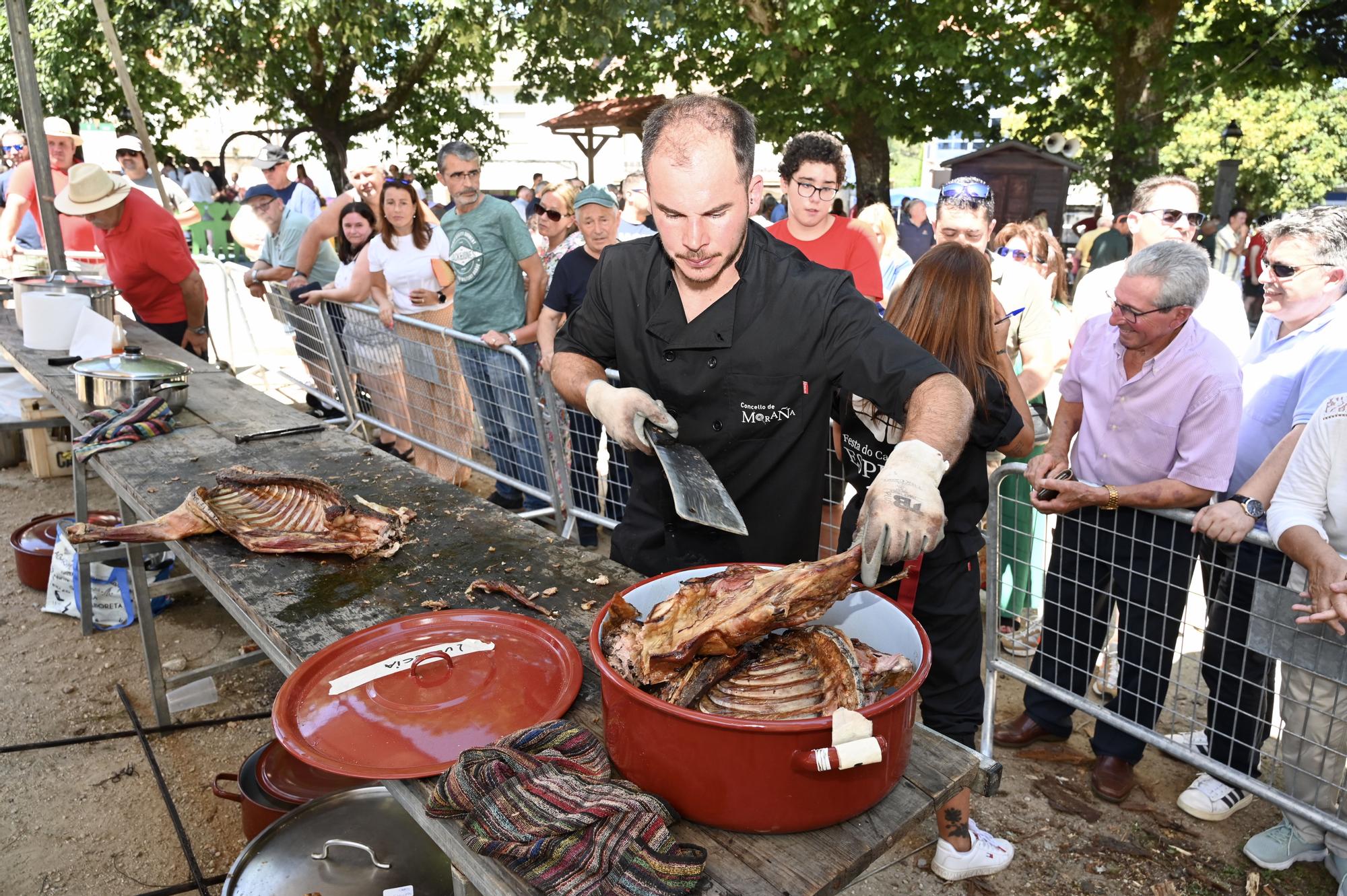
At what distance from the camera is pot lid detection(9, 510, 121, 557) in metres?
4.75

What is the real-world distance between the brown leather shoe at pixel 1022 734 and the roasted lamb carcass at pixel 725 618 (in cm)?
256

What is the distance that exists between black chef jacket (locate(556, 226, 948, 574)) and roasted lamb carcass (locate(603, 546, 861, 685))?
1.99 feet

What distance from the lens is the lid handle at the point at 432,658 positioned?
1.96 meters

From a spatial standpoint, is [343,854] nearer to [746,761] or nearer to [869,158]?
[746,761]

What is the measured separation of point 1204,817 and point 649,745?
9.36ft

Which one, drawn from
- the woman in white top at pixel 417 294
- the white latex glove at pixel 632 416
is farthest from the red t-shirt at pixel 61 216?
the white latex glove at pixel 632 416

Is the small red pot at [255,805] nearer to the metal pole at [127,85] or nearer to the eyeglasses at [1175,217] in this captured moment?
the eyeglasses at [1175,217]

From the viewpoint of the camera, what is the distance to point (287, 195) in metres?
9.23

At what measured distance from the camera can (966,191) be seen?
4.59 meters

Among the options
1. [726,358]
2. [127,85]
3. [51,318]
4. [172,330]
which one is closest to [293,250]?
[172,330]

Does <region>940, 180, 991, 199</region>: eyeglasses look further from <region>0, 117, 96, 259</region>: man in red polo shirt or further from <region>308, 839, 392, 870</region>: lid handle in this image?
<region>0, 117, 96, 259</region>: man in red polo shirt

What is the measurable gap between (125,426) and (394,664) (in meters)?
2.58

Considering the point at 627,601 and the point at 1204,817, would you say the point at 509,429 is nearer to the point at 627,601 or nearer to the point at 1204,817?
the point at 627,601

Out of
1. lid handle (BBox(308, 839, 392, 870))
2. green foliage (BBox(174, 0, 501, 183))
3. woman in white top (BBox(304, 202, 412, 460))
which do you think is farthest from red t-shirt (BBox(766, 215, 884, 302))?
green foliage (BBox(174, 0, 501, 183))
